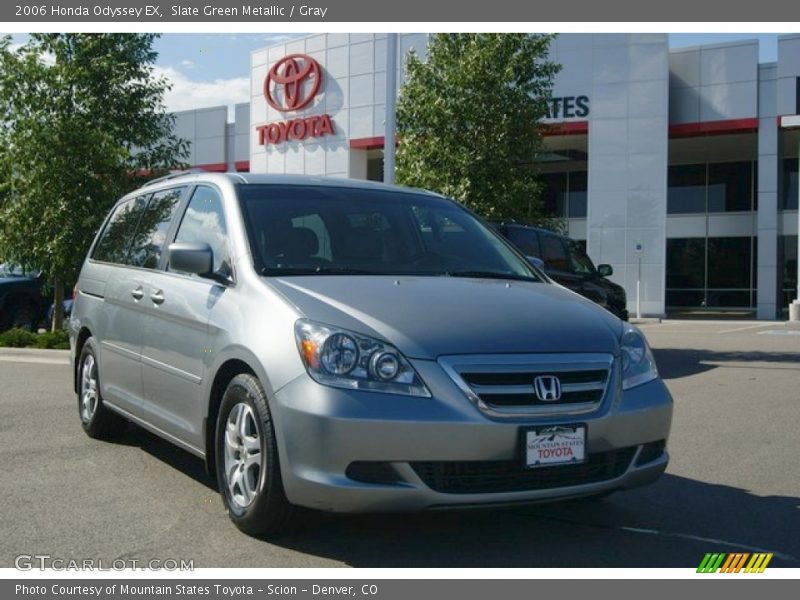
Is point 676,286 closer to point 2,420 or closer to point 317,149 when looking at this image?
point 317,149

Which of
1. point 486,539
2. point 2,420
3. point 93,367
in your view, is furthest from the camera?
point 2,420

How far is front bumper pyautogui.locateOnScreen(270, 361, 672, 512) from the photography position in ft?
13.1

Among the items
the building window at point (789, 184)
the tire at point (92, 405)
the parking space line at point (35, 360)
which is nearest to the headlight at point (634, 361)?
the tire at point (92, 405)

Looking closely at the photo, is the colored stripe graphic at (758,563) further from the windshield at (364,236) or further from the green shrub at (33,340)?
the green shrub at (33,340)

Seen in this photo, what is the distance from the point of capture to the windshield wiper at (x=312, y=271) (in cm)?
487

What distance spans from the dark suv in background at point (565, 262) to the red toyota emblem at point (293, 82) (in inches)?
939

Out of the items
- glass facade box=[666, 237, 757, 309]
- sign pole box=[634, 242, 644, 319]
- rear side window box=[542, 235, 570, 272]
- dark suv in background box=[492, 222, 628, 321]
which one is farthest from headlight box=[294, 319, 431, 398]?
glass facade box=[666, 237, 757, 309]

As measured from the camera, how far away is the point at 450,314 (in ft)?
14.5

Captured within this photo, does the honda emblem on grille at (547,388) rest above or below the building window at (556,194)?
below

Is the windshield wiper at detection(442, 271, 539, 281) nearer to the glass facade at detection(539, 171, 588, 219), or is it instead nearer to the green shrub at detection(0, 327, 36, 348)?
the green shrub at detection(0, 327, 36, 348)

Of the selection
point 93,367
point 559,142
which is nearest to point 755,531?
point 93,367

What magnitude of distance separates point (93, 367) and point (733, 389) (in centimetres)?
696

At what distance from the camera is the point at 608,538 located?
15.2ft

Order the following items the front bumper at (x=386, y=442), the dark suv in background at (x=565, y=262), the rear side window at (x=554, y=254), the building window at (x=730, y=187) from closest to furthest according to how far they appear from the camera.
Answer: the front bumper at (x=386, y=442) < the dark suv in background at (x=565, y=262) < the rear side window at (x=554, y=254) < the building window at (x=730, y=187)
